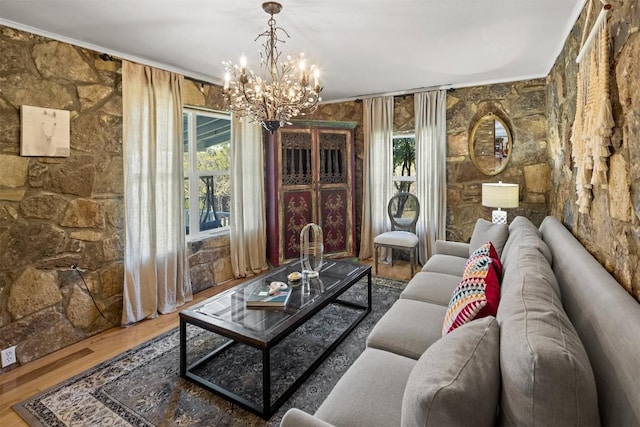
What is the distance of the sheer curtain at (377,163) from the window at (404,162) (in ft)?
0.62

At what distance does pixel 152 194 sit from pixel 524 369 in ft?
10.4

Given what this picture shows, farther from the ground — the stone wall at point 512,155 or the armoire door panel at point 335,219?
the stone wall at point 512,155

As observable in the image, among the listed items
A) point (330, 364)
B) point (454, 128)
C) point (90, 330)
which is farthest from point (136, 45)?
point (454, 128)

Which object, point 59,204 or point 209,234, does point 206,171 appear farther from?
point 59,204

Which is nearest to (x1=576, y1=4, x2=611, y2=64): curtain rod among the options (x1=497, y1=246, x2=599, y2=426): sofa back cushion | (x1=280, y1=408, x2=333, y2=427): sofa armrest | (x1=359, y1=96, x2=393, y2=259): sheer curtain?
(x1=497, y1=246, x2=599, y2=426): sofa back cushion

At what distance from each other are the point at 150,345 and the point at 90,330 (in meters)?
0.63

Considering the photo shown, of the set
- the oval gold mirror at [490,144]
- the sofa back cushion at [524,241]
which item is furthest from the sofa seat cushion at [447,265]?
the oval gold mirror at [490,144]

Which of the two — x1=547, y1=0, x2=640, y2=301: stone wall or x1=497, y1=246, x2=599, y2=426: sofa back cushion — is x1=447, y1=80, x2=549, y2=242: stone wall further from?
x1=497, y1=246, x2=599, y2=426: sofa back cushion

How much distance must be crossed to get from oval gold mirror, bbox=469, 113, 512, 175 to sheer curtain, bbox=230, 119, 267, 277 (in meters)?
2.76

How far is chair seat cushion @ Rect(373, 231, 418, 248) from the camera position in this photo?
161 inches

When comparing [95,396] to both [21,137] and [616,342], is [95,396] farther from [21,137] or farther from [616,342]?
[616,342]

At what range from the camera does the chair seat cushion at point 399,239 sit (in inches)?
161

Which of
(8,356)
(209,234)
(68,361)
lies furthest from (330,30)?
(8,356)

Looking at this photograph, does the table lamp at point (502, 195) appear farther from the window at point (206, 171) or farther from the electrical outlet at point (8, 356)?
the electrical outlet at point (8, 356)
